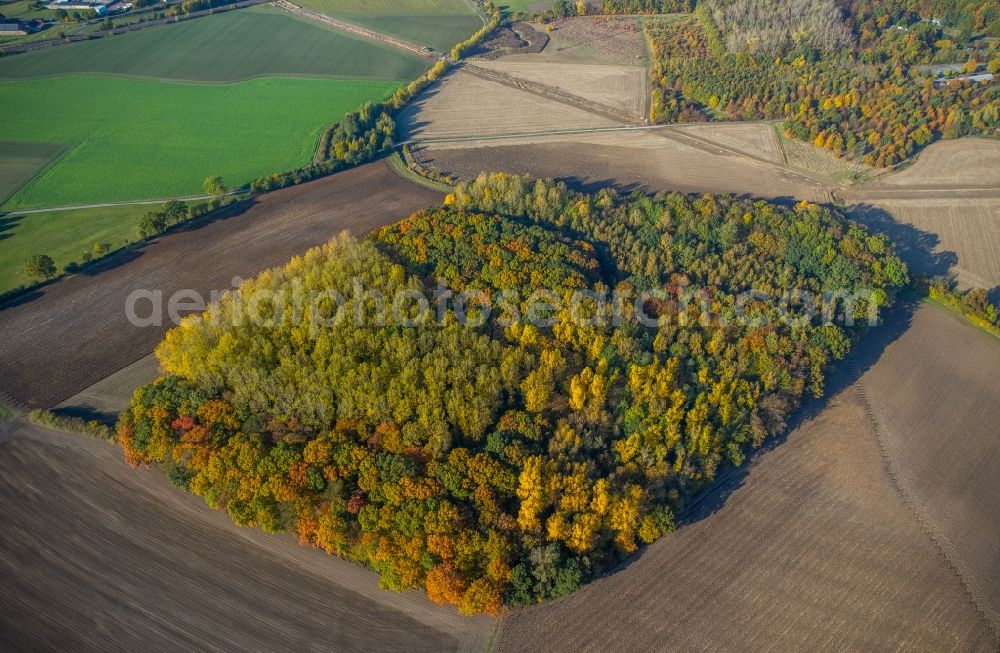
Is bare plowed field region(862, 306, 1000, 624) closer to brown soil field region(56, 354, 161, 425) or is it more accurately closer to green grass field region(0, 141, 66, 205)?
brown soil field region(56, 354, 161, 425)

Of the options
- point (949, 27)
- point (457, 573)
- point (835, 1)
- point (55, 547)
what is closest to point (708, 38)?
point (835, 1)

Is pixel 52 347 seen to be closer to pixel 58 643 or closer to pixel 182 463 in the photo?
pixel 182 463

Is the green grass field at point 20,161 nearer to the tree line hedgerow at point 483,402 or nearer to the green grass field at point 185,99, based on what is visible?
the green grass field at point 185,99

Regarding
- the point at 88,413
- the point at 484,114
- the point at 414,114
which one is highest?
the point at 414,114

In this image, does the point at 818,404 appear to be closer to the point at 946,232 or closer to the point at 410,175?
the point at 946,232

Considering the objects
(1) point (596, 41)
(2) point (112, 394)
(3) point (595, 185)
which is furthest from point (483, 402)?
(1) point (596, 41)

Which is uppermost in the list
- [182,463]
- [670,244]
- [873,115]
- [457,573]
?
[873,115]
